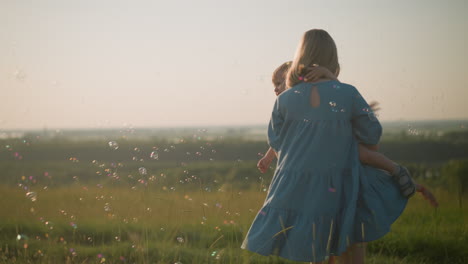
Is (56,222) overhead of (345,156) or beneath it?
beneath

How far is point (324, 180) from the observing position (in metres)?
2.74

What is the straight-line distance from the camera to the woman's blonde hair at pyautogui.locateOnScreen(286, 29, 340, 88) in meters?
2.85

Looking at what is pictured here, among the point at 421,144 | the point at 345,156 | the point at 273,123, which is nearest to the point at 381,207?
the point at 345,156

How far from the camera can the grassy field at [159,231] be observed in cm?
407

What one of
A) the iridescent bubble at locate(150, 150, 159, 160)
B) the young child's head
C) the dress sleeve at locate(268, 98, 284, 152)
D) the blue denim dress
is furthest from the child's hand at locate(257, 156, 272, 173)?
the iridescent bubble at locate(150, 150, 159, 160)

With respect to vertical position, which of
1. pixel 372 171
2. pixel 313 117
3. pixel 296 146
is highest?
pixel 313 117

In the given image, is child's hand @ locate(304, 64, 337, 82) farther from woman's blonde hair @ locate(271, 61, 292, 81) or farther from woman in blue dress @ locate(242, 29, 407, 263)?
woman's blonde hair @ locate(271, 61, 292, 81)

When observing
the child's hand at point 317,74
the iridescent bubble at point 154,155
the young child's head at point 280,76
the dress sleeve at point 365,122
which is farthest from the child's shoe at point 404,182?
the iridescent bubble at point 154,155

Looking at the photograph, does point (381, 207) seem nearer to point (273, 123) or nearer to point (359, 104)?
point (359, 104)

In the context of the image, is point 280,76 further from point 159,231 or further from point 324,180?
point 159,231

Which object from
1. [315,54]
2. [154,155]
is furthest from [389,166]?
[154,155]

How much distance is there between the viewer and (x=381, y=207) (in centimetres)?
280

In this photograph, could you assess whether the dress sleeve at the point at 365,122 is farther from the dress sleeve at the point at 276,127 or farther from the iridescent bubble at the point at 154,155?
the iridescent bubble at the point at 154,155

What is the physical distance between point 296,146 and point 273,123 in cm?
27
